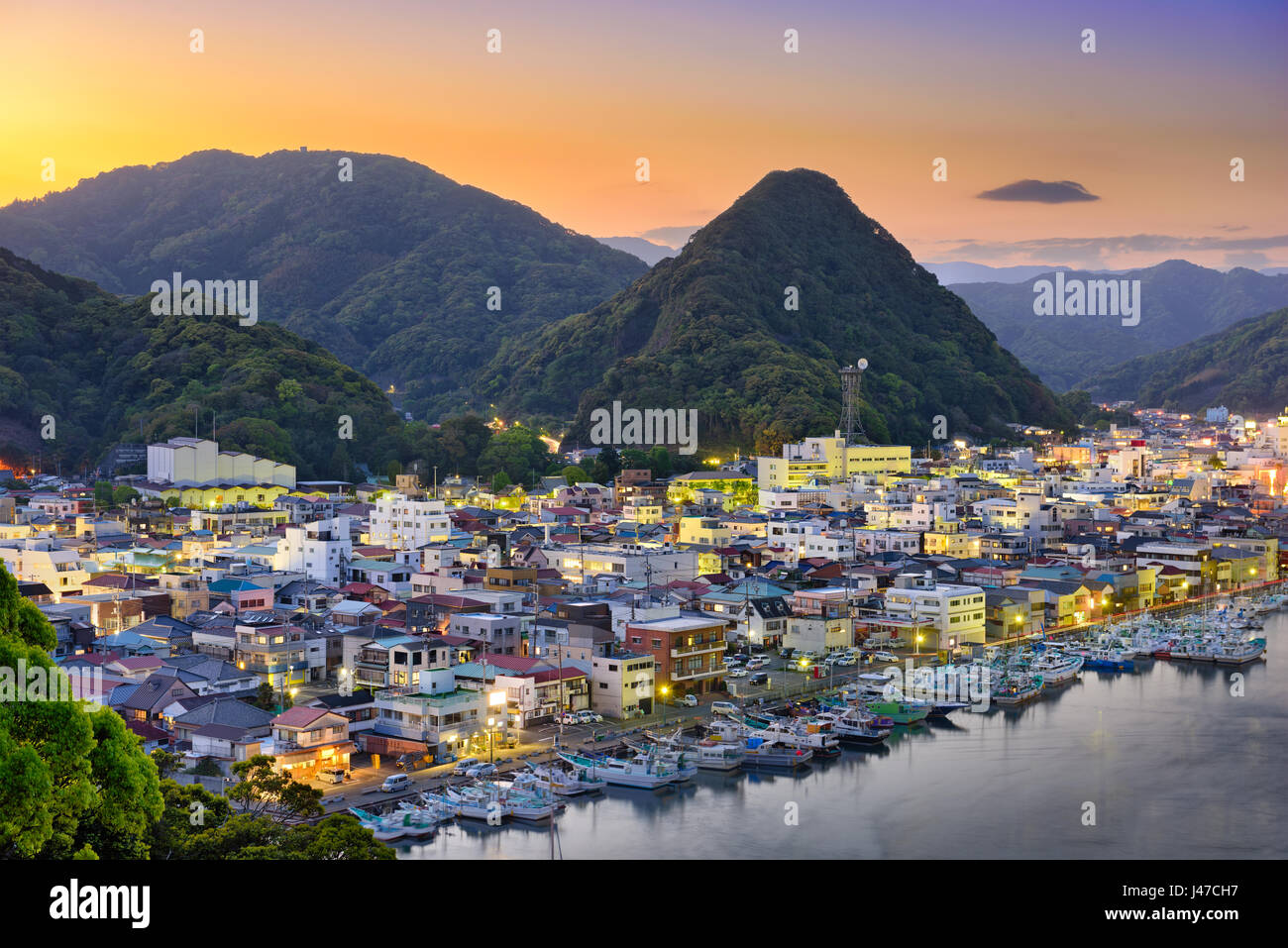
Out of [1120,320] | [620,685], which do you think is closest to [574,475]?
[620,685]

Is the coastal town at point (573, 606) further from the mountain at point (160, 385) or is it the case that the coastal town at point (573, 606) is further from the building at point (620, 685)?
the mountain at point (160, 385)

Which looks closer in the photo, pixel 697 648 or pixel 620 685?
pixel 620 685

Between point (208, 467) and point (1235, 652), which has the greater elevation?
point (208, 467)

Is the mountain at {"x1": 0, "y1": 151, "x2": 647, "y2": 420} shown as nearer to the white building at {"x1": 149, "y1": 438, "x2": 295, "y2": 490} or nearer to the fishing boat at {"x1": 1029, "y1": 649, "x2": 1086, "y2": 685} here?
the white building at {"x1": 149, "y1": 438, "x2": 295, "y2": 490}

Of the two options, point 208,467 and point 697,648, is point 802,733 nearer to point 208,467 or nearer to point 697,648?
point 697,648

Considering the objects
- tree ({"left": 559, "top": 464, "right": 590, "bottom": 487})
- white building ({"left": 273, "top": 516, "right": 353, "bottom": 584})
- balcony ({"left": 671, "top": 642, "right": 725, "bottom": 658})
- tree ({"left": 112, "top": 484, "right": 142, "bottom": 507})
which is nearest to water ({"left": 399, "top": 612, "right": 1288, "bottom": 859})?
balcony ({"left": 671, "top": 642, "right": 725, "bottom": 658})
